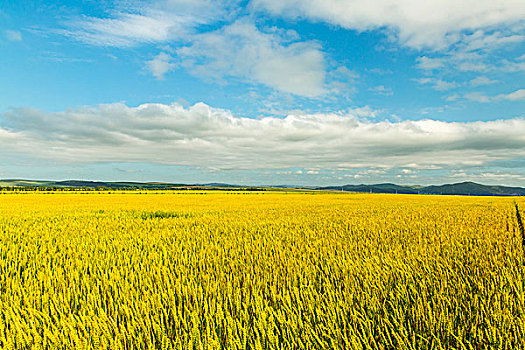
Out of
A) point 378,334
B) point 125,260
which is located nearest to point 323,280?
point 378,334

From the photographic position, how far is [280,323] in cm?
200

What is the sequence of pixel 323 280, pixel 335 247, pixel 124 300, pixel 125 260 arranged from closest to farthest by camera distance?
pixel 124 300
pixel 323 280
pixel 125 260
pixel 335 247

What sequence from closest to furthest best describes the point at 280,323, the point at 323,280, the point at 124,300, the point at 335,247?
the point at 280,323 < the point at 124,300 < the point at 323,280 < the point at 335,247

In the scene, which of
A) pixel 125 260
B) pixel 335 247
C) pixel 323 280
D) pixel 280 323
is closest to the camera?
pixel 280 323

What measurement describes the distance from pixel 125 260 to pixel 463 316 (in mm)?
3997

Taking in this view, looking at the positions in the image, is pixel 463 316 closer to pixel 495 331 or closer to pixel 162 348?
pixel 495 331

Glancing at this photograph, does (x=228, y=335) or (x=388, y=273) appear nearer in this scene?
(x=228, y=335)

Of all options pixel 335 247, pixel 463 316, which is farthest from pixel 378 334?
pixel 335 247

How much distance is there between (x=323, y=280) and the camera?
3.07 meters

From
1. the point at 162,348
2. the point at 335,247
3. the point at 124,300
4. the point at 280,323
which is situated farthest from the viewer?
the point at 335,247

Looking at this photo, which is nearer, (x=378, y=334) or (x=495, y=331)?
(x=495, y=331)

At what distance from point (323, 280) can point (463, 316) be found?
4.26ft

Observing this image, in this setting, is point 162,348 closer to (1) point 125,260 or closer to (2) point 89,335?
(2) point 89,335

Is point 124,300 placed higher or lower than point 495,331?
lower
